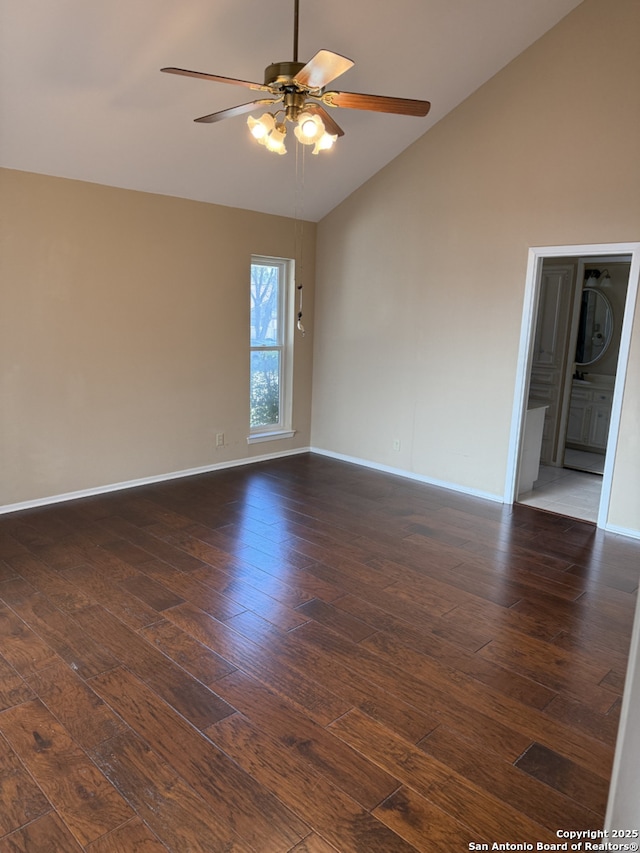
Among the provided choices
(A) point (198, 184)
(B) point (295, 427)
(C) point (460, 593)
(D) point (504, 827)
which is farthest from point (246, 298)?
(D) point (504, 827)

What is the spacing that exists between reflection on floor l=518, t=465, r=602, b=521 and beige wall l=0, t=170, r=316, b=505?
2867 mm

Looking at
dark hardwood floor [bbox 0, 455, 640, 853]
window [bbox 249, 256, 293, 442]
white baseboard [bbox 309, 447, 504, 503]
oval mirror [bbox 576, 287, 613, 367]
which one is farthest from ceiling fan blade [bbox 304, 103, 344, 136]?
oval mirror [bbox 576, 287, 613, 367]

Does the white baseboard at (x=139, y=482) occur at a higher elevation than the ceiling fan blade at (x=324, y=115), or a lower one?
lower

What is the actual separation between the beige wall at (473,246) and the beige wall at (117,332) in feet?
3.30

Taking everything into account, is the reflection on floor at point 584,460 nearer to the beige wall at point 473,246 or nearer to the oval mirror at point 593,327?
the oval mirror at point 593,327

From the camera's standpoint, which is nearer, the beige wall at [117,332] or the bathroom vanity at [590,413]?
the beige wall at [117,332]

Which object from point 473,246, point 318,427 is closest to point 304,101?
point 473,246

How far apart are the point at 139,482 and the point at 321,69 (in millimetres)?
3638

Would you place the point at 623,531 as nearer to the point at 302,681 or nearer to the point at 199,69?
the point at 302,681

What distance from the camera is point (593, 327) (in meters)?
6.58

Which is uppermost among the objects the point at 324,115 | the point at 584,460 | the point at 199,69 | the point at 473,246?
the point at 199,69

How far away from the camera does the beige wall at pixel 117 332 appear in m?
4.07

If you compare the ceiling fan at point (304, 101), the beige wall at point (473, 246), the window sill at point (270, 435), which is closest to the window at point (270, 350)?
the window sill at point (270, 435)

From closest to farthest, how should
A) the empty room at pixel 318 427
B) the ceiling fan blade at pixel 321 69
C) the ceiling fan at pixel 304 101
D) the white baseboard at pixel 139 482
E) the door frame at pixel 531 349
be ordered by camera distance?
1. the empty room at pixel 318 427
2. the ceiling fan blade at pixel 321 69
3. the ceiling fan at pixel 304 101
4. the door frame at pixel 531 349
5. the white baseboard at pixel 139 482
